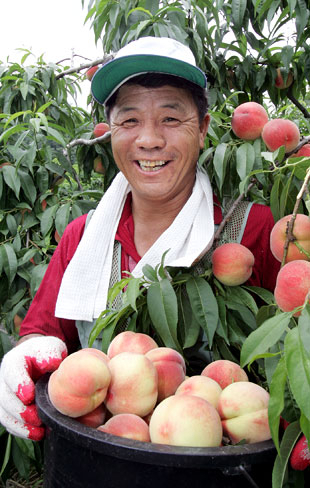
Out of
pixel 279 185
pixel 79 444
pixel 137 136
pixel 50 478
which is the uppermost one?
pixel 137 136

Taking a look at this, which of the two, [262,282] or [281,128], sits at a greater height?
[281,128]

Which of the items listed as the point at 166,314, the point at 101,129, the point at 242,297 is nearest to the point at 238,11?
the point at 101,129

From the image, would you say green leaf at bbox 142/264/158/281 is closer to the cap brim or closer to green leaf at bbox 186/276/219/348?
green leaf at bbox 186/276/219/348

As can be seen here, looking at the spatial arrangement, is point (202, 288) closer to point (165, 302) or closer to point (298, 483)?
point (165, 302)

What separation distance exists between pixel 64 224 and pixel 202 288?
0.83 metres

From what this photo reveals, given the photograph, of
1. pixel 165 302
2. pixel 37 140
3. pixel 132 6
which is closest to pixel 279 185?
pixel 165 302

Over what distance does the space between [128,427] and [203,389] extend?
17 centimetres

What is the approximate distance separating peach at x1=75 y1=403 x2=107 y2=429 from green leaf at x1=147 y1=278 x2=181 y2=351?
24 centimetres

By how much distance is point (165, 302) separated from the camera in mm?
1179

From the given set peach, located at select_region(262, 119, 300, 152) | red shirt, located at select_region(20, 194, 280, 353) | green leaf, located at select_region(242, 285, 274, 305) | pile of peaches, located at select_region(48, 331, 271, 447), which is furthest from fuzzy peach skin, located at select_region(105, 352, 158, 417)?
peach, located at select_region(262, 119, 300, 152)

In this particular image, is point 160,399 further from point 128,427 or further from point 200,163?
point 200,163

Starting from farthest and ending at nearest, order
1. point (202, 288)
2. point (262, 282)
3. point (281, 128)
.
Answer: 1. point (262, 282)
2. point (281, 128)
3. point (202, 288)

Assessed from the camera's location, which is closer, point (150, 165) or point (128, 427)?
point (128, 427)

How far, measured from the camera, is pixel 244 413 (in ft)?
2.92
